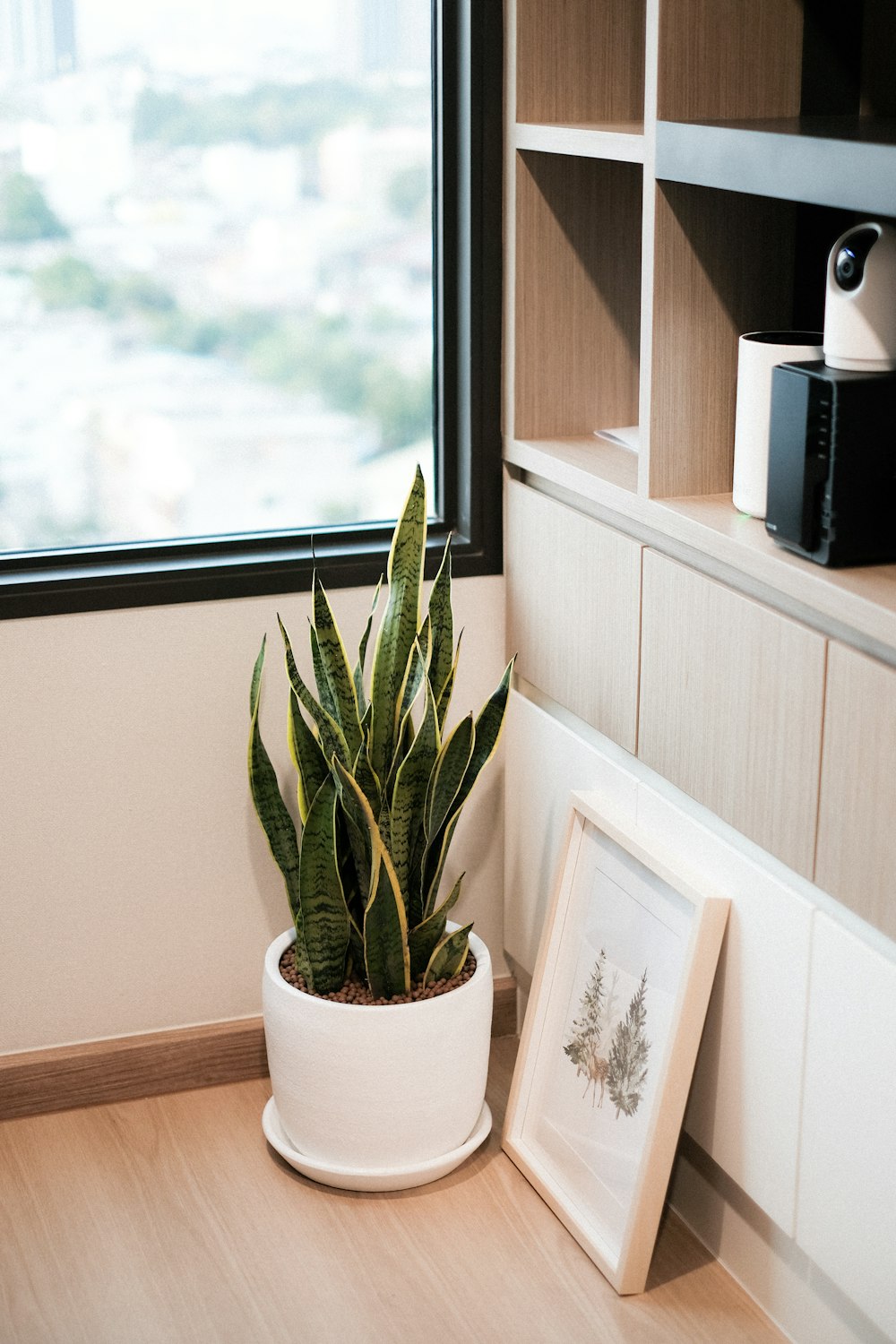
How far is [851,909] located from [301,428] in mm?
1041

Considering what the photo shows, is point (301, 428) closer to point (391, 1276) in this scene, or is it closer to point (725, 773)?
point (725, 773)

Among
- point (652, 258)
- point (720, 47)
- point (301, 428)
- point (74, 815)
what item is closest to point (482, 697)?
point (301, 428)

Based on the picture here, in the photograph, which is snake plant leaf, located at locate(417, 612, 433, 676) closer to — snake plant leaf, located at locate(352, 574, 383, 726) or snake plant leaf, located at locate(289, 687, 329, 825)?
snake plant leaf, located at locate(352, 574, 383, 726)

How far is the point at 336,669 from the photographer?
6.31ft

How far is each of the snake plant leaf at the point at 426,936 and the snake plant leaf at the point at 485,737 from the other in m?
0.11

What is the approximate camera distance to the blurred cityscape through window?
74.9 inches

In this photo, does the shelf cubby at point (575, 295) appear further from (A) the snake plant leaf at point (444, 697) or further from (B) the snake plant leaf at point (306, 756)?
(B) the snake plant leaf at point (306, 756)

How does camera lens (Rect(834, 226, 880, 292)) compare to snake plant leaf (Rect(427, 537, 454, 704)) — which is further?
snake plant leaf (Rect(427, 537, 454, 704))

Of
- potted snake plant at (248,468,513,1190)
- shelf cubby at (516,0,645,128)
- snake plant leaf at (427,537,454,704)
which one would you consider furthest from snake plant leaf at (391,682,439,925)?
shelf cubby at (516,0,645,128)

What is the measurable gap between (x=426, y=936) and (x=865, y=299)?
966 millimetres

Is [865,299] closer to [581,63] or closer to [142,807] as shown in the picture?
[581,63]

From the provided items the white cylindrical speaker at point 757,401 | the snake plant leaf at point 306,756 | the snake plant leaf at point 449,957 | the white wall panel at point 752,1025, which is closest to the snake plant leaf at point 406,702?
the snake plant leaf at point 306,756

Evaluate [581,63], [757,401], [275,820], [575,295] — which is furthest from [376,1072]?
[581,63]

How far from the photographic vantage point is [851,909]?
1.44 m
